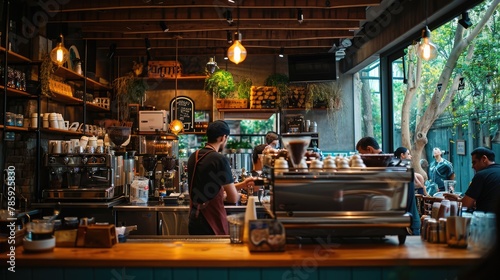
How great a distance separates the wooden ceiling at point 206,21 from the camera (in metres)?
5.33

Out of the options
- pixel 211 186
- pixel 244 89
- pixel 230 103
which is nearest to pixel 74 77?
pixel 230 103

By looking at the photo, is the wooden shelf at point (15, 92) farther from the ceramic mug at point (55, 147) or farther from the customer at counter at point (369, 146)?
the customer at counter at point (369, 146)

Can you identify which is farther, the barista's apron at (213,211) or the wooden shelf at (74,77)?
the wooden shelf at (74,77)

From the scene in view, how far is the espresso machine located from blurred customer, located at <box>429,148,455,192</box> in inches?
176

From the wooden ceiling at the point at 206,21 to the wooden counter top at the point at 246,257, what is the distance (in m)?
3.55

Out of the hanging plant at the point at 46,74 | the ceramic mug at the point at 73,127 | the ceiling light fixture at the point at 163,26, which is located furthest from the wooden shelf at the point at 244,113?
the hanging plant at the point at 46,74

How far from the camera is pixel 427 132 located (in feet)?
20.4

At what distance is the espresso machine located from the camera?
5215 millimetres

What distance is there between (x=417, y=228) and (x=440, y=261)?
6.06 feet

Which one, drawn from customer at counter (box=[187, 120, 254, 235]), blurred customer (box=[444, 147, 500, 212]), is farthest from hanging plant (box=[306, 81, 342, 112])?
customer at counter (box=[187, 120, 254, 235])

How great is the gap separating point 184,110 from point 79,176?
11.1 ft

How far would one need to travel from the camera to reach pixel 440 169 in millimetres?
6012

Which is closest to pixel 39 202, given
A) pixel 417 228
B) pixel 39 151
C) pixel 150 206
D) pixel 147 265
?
pixel 39 151

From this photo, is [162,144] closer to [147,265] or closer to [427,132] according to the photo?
[427,132]
